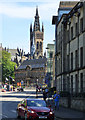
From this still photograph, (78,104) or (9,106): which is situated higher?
(78,104)

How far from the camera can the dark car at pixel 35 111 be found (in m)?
22.5

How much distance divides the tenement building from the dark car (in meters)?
7.59

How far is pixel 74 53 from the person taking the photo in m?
38.2

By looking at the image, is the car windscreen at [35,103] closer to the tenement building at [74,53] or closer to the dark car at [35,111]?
the dark car at [35,111]

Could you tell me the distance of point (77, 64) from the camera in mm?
36344

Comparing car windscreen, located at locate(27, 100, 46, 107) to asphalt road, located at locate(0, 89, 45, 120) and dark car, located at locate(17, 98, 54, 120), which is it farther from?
asphalt road, located at locate(0, 89, 45, 120)

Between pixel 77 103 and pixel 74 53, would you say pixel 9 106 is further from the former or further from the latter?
pixel 77 103

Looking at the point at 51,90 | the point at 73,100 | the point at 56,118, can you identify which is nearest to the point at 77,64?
the point at 73,100

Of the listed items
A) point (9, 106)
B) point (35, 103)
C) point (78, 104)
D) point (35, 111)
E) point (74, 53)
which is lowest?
point (9, 106)

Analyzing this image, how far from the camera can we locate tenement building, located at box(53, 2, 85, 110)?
1358 inches

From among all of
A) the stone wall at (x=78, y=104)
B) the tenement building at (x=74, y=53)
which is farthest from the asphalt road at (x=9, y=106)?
the tenement building at (x=74, y=53)

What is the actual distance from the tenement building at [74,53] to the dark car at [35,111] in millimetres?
7588

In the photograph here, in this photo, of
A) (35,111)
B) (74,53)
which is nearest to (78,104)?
(74,53)

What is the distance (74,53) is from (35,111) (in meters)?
16.2
